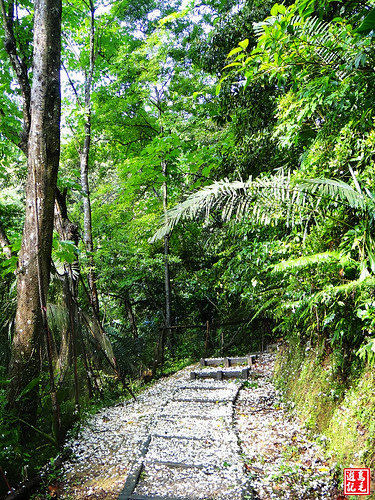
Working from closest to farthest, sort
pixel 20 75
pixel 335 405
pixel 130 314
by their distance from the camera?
pixel 335 405 → pixel 20 75 → pixel 130 314

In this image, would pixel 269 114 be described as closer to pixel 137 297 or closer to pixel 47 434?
pixel 47 434

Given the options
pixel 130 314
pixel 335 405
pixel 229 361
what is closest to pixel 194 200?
pixel 335 405

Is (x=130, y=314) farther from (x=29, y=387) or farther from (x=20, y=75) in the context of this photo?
(x=20, y=75)

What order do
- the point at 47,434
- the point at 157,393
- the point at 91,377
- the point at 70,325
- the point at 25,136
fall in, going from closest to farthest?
the point at 47,434 → the point at 25,136 → the point at 70,325 → the point at 91,377 → the point at 157,393

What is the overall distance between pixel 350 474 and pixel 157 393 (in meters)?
4.00

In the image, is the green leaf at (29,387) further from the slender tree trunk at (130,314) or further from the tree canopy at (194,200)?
the slender tree trunk at (130,314)

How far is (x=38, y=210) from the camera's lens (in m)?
3.47

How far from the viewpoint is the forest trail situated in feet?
8.64

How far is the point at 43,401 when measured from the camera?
11.7 feet

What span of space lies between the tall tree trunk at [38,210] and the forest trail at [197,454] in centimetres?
84

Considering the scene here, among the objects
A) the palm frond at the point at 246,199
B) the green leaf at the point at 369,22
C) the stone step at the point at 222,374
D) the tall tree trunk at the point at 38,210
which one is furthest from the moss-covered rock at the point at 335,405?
the tall tree trunk at the point at 38,210

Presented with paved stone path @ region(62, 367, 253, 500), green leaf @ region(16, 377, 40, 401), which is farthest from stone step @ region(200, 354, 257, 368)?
green leaf @ region(16, 377, 40, 401)

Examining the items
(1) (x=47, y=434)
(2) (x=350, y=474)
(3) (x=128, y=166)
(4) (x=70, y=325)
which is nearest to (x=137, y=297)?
(3) (x=128, y=166)

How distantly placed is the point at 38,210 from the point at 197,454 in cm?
286
